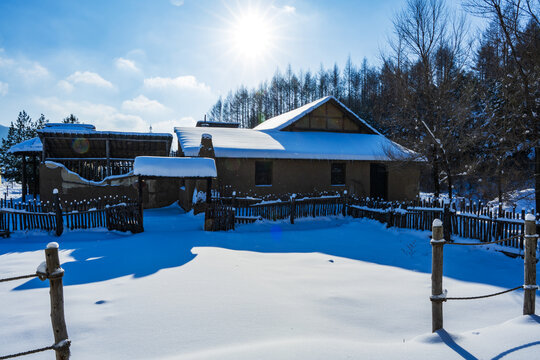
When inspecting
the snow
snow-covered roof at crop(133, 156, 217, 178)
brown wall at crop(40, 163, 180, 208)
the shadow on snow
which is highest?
snow-covered roof at crop(133, 156, 217, 178)

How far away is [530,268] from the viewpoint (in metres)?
4.25

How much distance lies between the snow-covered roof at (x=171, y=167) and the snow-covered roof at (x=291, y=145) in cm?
370

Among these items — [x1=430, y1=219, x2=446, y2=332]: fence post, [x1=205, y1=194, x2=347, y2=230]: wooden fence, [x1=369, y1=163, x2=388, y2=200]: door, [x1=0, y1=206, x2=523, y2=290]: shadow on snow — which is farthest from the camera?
[x1=369, y1=163, x2=388, y2=200]: door

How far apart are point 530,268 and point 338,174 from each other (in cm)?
1423

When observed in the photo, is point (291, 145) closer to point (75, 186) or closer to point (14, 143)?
point (75, 186)

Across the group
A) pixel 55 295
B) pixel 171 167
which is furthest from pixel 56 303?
pixel 171 167

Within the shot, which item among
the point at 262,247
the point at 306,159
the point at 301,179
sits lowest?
the point at 262,247

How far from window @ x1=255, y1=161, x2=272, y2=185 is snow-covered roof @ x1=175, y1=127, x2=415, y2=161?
3.42 feet

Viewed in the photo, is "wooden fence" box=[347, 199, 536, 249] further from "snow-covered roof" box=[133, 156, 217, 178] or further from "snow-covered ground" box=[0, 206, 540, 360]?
"snow-covered roof" box=[133, 156, 217, 178]

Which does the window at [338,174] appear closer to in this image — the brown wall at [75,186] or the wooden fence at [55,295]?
the brown wall at [75,186]

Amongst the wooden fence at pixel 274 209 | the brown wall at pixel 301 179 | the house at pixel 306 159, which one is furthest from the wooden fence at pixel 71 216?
the house at pixel 306 159

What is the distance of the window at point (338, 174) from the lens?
1827 centimetres

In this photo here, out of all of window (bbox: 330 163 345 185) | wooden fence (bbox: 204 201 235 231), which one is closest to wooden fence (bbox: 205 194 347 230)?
wooden fence (bbox: 204 201 235 231)

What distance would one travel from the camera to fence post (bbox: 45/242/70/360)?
279cm
